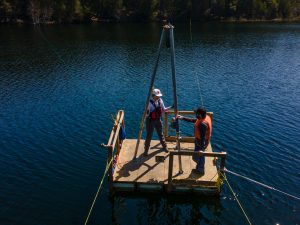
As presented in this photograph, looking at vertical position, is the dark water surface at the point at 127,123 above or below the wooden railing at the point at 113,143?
below

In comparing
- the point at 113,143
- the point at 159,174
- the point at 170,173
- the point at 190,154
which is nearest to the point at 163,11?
the point at 159,174

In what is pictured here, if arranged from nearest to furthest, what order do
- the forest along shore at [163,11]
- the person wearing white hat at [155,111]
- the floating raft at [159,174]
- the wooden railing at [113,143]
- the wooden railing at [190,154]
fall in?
the wooden railing at [190,154]
the wooden railing at [113,143]
the floating raft at [159,174]
the person wearing white hat at [155,111]
the forest along shore at [163,11]

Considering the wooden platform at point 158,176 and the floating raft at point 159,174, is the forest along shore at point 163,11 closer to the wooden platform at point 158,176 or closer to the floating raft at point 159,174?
the floating raft at point 159,174

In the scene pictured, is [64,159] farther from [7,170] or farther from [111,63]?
[111,63]

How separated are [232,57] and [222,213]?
39185mm

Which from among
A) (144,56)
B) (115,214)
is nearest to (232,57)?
(144,56)

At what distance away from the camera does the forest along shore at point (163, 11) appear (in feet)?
317

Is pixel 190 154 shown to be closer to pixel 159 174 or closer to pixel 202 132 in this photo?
pixel 202 132

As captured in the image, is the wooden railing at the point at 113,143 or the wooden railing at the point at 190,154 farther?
the wooden railing at the point at 113,143

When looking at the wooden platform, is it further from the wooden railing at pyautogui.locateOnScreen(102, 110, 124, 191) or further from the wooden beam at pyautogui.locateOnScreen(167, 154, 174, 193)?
the wooden railing at pyautogui.locateOnScreen(102, 110, 124, 191)

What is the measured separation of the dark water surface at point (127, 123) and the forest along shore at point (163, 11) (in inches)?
1587

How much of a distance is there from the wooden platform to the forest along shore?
87637 millimetres

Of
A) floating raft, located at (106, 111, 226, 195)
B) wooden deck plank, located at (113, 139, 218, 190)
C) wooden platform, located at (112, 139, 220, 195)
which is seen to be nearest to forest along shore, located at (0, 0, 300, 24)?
wooden deck plank, located at (113, 139, 218, 190)

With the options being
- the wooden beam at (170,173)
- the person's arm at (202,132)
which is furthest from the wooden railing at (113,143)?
the person's arm at (202,132)
